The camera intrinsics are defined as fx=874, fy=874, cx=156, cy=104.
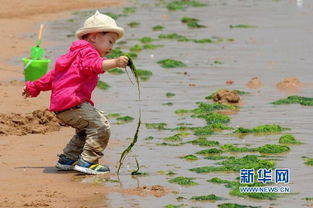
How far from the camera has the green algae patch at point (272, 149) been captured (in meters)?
8.42

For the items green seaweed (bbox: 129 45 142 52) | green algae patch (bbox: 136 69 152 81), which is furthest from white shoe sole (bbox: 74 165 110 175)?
green seaweed (bbox: 129 45 142 52)

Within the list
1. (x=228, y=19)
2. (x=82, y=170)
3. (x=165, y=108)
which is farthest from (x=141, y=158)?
(x=228, y=19)

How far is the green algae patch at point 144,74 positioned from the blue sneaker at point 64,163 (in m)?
4.96

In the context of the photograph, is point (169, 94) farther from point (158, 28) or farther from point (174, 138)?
point (158, 28)

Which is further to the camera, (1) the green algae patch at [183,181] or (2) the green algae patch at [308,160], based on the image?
(2) the green algae patch at [308,160]

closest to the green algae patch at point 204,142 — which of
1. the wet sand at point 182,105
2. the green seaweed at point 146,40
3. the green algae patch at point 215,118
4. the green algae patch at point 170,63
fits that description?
the wet sand at point 182,105

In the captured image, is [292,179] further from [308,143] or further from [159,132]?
[159,132]

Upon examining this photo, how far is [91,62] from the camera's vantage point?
764 cm

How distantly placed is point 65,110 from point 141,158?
94 cm

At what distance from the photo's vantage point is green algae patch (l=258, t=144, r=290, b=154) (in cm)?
842

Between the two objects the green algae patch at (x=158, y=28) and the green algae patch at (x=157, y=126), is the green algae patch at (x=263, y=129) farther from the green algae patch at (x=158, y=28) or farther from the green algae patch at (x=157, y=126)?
the green algae patch at (x=158, y=28)

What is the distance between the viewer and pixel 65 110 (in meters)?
7.88

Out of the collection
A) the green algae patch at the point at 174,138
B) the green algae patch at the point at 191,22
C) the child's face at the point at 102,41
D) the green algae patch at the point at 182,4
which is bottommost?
the green algae patch at the point at 174,138

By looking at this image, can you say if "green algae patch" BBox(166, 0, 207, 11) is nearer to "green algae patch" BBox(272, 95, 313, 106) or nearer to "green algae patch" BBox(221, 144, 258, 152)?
"green algae patch" BBox(272, 95, 313, 106)
